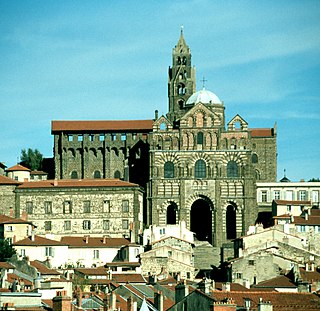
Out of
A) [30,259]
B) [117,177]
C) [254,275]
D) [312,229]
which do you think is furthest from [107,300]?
[117,177]

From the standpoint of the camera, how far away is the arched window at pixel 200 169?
375ft

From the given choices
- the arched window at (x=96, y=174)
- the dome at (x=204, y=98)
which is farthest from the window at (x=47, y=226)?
the dome at (x=204, y=98)

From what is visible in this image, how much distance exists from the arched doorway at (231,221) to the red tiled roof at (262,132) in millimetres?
14647

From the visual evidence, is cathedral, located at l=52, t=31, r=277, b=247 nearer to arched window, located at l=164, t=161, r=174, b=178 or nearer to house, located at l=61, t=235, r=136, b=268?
arched window, located at l=164, t=161, r=174, b=178

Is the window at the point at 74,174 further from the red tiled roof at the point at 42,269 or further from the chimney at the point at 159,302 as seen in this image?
the chimney at the point at 159,302

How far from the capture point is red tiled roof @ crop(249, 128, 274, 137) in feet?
417

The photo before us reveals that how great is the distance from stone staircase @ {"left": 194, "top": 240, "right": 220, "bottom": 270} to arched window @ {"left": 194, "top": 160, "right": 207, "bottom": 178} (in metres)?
9.52

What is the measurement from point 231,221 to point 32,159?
98.6 feet

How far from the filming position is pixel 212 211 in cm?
11331

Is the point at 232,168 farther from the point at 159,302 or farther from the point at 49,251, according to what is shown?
the point at 159,302

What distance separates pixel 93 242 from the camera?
4205 inches

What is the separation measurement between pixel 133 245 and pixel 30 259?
9.23 m

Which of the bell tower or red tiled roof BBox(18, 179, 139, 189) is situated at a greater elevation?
the bell tower

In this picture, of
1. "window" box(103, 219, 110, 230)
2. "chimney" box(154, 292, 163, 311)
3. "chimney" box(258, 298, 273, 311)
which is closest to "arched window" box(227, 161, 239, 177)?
"window" box(103, 219, 110, 230)
